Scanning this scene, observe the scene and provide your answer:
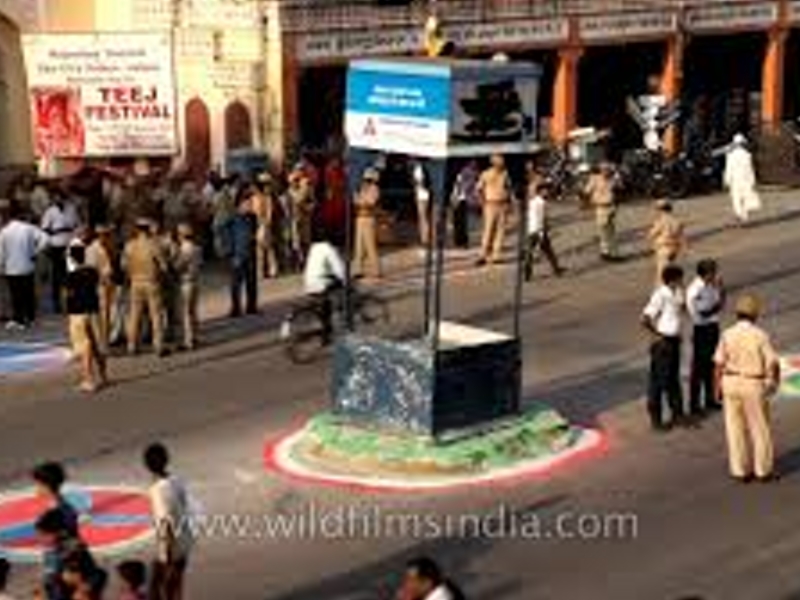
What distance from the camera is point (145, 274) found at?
22188 millimetres

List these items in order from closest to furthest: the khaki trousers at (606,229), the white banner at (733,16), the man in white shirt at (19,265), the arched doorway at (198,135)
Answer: the man in white shirt at (19,265)
the khaki trousers at (606,229)
the arched doorway at (198,135)
the white banner at (733,16)

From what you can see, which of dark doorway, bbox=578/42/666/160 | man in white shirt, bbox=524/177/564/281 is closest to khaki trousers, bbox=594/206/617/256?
man in white shirt, bbox=524/177/564/281

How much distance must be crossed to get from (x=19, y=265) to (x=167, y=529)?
40.6 ft

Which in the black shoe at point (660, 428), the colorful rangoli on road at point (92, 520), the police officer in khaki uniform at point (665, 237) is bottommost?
the black shoe at point (660, 428)

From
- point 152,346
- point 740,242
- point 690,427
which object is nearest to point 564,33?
point 740,242

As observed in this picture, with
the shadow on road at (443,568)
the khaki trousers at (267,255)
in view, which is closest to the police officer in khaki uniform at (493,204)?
the khaki trousers at (267,255)

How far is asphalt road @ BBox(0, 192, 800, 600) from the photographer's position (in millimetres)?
14617

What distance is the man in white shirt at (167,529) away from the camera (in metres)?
12.7

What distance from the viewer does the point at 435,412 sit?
688 inches

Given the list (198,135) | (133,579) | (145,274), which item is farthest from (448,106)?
(198,135)

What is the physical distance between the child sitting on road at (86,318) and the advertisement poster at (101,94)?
26.2 ft

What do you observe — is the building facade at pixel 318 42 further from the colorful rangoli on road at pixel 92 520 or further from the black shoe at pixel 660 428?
the colorful rangoli on road at pixel 92 520

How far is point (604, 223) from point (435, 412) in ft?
38.2

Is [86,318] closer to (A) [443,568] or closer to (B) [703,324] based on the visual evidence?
(B) [703,324]
